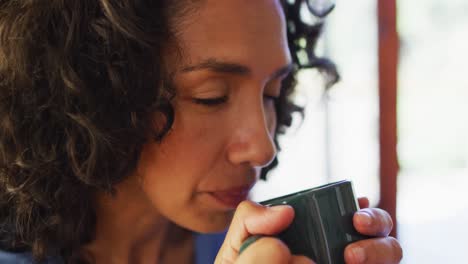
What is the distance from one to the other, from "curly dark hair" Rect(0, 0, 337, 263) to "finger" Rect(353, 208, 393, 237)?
274 mm

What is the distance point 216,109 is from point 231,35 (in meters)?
0.10

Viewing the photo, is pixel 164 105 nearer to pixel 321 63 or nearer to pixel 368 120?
pixel 321 63

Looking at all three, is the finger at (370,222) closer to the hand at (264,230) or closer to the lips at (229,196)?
the hand at (264,230)

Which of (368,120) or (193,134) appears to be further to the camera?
(368,120)

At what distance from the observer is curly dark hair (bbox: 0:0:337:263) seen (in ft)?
1.94

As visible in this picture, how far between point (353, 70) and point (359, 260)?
149 centimetres

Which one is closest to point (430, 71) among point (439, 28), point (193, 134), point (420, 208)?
point (439, 28)

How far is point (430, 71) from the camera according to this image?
1793 millimetres

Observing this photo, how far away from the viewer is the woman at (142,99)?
0.59 meters

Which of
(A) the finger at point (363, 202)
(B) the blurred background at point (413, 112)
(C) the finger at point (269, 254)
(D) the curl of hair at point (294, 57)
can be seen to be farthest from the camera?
(B) the blurred background at point (413, 112)

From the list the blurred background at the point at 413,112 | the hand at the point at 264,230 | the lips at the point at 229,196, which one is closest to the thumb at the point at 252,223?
the hand at the point at 264,230

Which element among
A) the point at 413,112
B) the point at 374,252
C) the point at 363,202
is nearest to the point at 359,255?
the point at 374,252

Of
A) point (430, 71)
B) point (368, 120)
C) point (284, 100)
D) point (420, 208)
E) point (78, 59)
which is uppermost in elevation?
point (78, 59)

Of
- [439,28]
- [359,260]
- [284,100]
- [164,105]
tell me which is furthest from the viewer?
[439,28]
